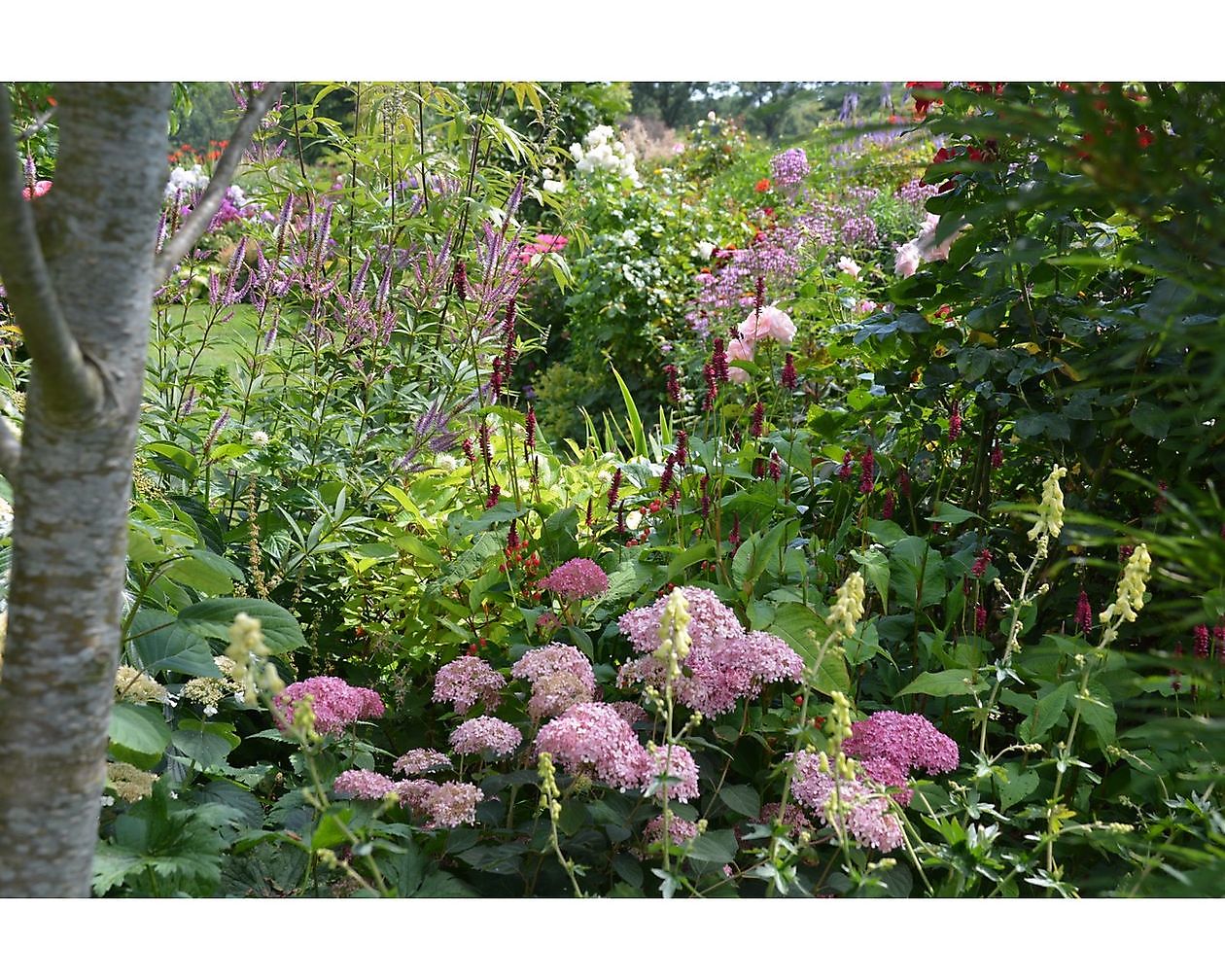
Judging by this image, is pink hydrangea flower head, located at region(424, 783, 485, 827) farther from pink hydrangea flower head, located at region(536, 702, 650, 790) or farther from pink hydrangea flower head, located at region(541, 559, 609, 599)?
pink hydrangea flower head, located at region(541, 559, 609, 599)

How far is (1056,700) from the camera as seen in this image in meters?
1.55

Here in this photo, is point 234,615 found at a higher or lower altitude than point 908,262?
lower

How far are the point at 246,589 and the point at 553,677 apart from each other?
0.78m

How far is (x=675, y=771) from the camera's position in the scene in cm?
130

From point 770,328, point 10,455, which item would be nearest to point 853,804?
point 10,455

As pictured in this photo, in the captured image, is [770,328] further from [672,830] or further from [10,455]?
[10,455]

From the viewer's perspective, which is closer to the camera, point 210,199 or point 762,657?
point 210,199

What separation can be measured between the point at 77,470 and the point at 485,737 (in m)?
0.65

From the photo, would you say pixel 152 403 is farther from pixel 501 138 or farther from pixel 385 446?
pixel 501 138

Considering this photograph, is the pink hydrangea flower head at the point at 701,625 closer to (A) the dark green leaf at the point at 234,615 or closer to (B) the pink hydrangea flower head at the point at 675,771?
(B) the pink hydrangea flower head at the point at 675,771

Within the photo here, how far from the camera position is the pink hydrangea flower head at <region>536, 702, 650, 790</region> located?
1.30 metres

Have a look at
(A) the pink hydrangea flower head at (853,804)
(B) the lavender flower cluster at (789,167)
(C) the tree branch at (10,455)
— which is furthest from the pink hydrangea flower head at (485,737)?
(B) the lavender flower cluster at (789,167)
